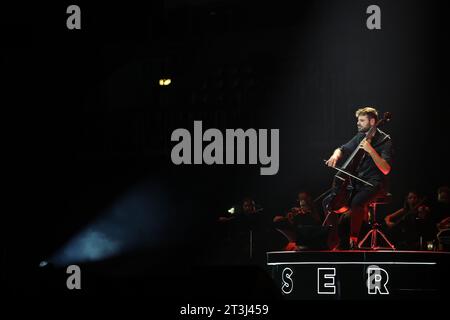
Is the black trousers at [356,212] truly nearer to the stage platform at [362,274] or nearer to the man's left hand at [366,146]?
the stage platform at [362,274]

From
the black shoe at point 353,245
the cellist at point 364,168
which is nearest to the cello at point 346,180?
the cellist at point 364,168

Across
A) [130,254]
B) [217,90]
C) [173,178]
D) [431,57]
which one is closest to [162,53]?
[217,90]

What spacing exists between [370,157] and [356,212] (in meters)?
0.51

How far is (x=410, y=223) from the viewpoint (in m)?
7.44

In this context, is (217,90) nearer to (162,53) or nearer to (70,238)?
(162,53)

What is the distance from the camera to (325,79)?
25.4 ft

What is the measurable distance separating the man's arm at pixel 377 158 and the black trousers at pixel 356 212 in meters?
0.17

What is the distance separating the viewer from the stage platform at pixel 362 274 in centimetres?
727

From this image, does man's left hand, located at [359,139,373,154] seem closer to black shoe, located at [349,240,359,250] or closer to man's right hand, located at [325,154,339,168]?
man's right hand, located at [325,154,339,168]

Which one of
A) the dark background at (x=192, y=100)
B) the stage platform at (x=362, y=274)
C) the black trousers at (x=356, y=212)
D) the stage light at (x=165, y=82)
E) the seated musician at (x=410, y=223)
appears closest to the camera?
the stage platform at (x=362, y=274)

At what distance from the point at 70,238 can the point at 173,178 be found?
1125 mm

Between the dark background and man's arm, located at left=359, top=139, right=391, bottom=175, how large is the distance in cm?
11
